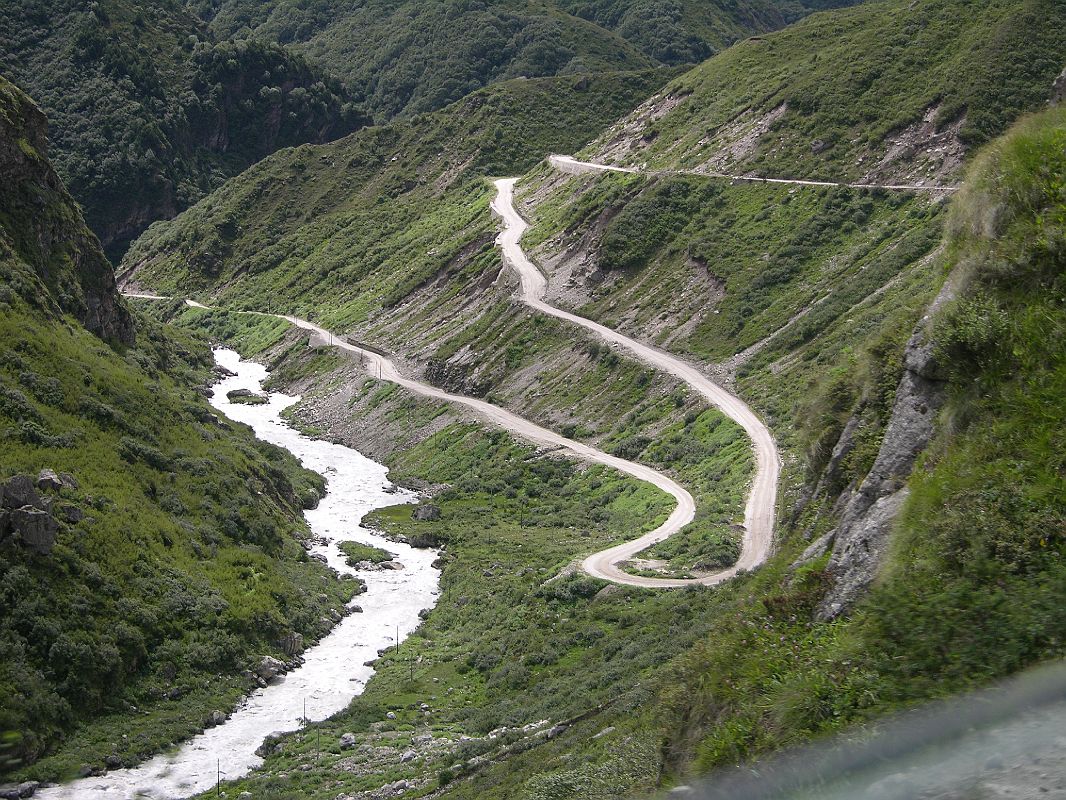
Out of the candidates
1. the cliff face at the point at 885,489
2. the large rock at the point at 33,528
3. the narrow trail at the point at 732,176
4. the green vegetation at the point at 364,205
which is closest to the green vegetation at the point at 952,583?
the cliff face at the point at 885,489

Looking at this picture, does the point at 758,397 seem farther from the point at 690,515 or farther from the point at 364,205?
the point at 364,205

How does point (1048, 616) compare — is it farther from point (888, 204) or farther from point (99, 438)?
point (888, 204)

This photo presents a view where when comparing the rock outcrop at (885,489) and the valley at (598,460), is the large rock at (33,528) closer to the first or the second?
the valley at (598,460)

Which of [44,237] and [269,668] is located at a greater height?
[44,237]

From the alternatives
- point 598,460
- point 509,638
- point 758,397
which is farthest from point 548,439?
point 509,638

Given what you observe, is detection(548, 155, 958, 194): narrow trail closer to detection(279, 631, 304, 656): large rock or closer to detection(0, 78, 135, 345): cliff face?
detection(279, 631, 304, 656): large rock

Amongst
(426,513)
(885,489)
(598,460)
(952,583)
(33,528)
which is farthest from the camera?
(598,460)

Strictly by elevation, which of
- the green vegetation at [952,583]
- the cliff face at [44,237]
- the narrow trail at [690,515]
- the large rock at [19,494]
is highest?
the cliff face at [44,237]
